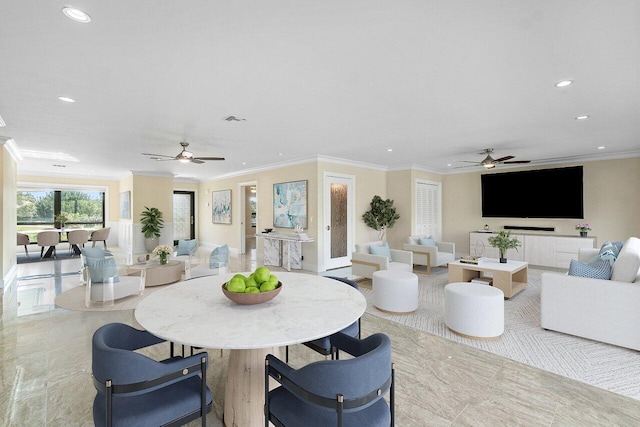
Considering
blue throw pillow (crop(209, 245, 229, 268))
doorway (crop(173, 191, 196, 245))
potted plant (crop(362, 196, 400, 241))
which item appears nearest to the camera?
blue throw pillow (crop(209, 245, 229, 268))

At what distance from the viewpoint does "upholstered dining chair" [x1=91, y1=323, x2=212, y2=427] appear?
122cm

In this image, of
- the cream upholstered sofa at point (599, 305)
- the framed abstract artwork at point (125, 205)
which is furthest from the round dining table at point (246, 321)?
the framed abstract artwork at point (125, 205)

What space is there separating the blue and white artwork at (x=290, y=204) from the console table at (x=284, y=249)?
39 cm

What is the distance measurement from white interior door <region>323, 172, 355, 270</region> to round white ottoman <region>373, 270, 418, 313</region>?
2738mm

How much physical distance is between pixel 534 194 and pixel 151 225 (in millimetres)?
10097

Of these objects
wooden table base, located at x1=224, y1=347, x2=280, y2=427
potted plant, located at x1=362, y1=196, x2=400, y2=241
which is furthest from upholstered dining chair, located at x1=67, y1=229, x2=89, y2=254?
wooden table base, located at x1=224, y1=347, x2=280, y2=427

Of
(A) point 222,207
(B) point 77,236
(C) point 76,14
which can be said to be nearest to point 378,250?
(C) point 76,14

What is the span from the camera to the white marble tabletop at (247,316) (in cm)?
128

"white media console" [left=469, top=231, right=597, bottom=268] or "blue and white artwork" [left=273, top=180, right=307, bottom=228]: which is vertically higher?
"blue and white artwork" [left=273, top=180, right=307, bottom=228]

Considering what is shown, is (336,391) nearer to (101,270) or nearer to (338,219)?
(101,270)

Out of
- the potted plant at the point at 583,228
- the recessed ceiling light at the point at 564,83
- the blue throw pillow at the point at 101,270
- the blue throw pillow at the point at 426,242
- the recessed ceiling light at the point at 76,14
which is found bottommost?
the blue throw pillow at the point at 101,270

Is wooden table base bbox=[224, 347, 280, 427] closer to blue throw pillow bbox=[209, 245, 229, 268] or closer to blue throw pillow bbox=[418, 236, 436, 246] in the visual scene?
blue throw pillow bbox=[209, 245, 229, 268]

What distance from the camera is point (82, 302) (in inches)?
173

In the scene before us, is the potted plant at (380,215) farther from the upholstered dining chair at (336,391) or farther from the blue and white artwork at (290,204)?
the upholstered dining chair at (336,391)
